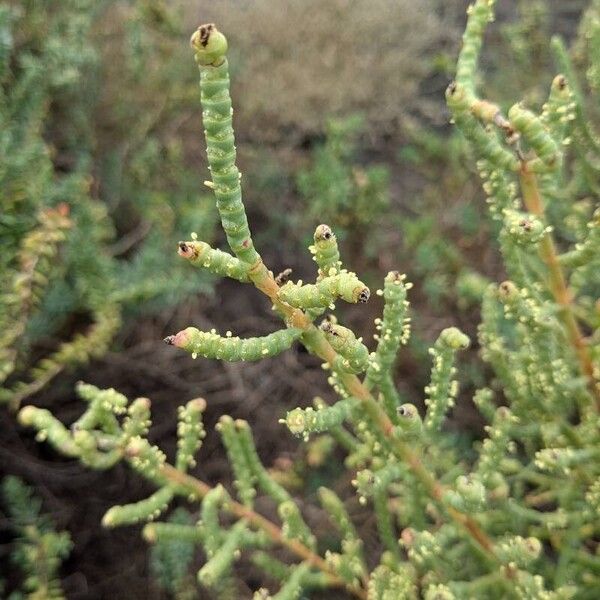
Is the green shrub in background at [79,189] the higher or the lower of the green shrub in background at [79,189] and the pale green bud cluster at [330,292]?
the higher

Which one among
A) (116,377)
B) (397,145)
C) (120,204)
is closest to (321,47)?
(397,145)

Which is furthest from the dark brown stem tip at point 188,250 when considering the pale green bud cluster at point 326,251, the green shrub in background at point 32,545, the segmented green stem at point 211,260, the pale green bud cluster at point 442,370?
the green shrub in background at point 32,545

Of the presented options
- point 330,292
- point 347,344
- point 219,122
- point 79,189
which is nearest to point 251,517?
point 347,344

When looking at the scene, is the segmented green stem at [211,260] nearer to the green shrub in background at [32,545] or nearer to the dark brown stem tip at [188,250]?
the dark brown stem tip at [188,250]

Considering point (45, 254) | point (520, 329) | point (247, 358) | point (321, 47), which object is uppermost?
point (321, 47)

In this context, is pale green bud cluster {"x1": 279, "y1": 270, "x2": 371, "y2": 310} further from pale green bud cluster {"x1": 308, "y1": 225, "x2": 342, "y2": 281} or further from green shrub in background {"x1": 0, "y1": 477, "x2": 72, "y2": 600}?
green shrub in background {"x1": 0, "y1": 477, "x2": 72, "y2": 600}

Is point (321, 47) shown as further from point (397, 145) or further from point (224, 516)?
point (224, 516)

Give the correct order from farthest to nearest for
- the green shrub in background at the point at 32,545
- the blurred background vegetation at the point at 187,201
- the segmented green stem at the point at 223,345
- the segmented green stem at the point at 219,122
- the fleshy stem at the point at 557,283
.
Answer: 1. the blurred background vegetation at the point at 187,201
2. the green shrub in background at the point at 32,545
3. the fleshy stem at the point at 557,283
4. the segmented green stem at the point at 223,345
5. the segmented green stem at the point at 219,122
